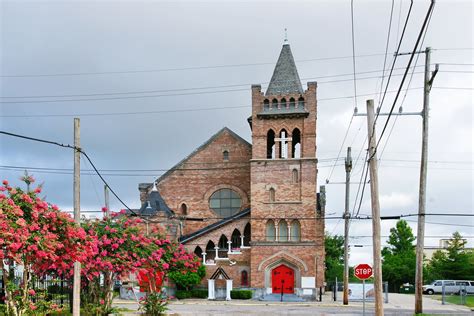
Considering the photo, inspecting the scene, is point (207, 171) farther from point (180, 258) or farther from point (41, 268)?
point (41, 268)

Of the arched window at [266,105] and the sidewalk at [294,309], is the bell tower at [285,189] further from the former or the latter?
the sidewalk at [294,309]

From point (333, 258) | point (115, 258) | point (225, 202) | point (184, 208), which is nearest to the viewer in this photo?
point (115, 258)

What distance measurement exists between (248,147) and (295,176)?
851cm

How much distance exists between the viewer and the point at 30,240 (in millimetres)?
17141

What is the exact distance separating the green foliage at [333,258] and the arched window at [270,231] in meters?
34.5

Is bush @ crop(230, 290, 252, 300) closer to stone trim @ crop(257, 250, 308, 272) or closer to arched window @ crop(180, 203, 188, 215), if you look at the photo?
stone trim @ crop(257, 250, 308, 272)

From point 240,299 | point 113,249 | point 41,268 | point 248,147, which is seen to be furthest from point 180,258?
point 248,147

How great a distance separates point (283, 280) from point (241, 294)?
3578mm

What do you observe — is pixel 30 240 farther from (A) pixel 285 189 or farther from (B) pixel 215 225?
(B) pixel 215 225

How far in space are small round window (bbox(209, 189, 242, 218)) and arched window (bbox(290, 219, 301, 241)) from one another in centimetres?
777

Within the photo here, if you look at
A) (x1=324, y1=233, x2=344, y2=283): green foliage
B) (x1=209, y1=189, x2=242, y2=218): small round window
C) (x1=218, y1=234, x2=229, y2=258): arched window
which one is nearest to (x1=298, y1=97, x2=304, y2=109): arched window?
(x1=209, y1=189, x2=242, y2=218): small round window

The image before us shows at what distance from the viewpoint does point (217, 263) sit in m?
49.6

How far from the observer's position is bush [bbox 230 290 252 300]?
47.4 meters

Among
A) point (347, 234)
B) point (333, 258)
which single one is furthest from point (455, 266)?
point (347, 234)
